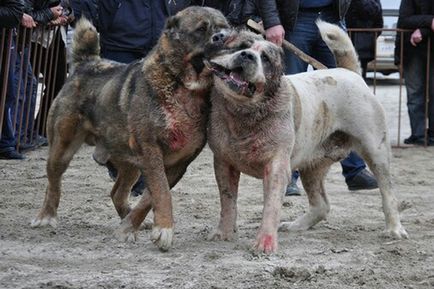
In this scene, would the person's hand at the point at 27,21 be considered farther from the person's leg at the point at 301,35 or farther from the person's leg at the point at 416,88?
the person's leg at the point at 416,88

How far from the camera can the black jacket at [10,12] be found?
9102 mm

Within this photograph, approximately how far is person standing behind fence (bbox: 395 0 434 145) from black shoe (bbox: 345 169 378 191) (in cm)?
398

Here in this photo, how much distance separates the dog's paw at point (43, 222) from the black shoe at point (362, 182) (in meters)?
3.02

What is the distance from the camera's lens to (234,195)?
5715mm

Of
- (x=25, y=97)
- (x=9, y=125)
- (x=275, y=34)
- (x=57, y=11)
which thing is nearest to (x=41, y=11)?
(x=57, y=11)

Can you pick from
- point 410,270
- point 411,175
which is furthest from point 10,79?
point 410,270

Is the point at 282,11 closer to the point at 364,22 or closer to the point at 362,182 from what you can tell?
the point at 362,182

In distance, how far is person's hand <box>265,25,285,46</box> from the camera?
A: 712 cm

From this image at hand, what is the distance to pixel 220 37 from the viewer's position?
5363mm

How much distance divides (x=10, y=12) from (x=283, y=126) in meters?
4.56

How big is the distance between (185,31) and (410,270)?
1.92m

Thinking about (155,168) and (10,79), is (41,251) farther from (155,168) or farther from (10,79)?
(10,79)

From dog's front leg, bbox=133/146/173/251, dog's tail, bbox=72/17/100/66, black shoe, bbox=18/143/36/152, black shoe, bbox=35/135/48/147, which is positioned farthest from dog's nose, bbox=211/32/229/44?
black shoe, bbox=35/135/48/147

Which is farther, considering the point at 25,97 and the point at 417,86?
the point at 417,86
